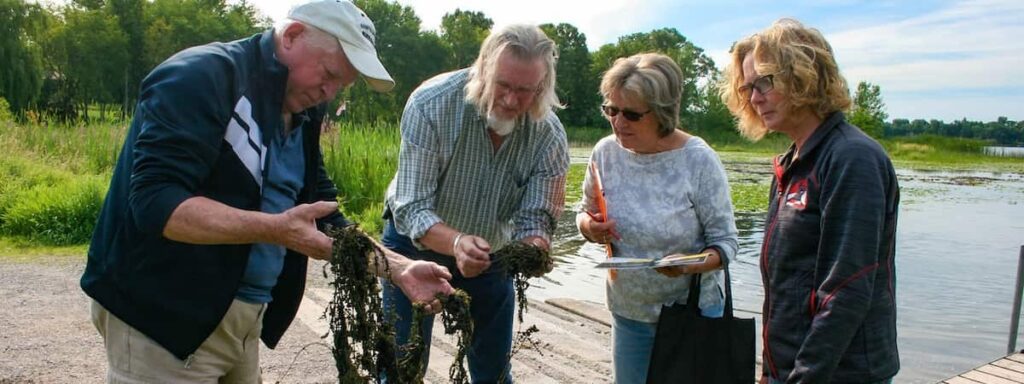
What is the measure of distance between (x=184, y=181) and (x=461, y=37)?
6979cm

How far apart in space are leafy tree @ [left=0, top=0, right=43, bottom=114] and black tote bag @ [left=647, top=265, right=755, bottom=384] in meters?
29.2

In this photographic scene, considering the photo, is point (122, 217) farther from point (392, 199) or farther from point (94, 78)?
point (94, 78)

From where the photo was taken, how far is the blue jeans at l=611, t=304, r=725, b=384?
289cm

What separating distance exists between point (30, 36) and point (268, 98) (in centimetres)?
3685

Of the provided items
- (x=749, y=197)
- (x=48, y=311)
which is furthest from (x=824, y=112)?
(x=749, y=197)

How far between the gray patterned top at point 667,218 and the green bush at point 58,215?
8324 mm

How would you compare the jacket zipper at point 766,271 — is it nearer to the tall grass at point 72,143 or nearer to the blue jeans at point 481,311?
the blue jeans at point 481,311

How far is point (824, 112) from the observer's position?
221 centimetres

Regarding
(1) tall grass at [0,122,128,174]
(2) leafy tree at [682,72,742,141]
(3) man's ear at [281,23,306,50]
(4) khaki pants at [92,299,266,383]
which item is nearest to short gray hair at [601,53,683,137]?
(3) man's ear at [281,23,306,50]

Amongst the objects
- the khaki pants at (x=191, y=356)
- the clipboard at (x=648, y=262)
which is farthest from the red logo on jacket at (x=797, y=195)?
the khaki pants at (x=191, y=356)

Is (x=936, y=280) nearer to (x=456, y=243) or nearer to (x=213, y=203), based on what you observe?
(x=456, y=243)

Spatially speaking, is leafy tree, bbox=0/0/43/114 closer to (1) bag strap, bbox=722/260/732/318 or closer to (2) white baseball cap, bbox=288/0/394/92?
(2) white baseball cap, bbox=288/0/394/92

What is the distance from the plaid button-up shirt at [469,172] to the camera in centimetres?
270

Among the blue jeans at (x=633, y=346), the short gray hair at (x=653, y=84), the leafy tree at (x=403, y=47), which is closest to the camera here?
the short gray hair at (x=653, y=84)
